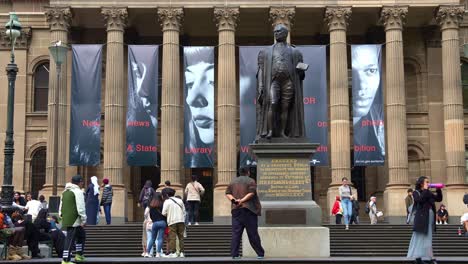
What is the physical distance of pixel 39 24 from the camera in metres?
38.4

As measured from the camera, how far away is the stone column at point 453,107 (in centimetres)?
3434

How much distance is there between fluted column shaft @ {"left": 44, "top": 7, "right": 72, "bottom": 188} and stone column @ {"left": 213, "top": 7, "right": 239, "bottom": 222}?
7319mm

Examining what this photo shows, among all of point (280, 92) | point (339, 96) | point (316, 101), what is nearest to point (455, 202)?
point (339, 96)

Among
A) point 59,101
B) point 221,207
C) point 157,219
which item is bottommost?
point 157,219

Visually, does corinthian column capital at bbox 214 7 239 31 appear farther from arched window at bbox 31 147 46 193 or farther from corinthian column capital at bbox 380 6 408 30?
arched window at bbox 31 147 46 193

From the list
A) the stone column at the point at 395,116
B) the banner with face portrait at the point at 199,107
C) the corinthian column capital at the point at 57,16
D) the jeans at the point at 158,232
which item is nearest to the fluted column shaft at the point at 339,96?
the stone column at the point at 395,116

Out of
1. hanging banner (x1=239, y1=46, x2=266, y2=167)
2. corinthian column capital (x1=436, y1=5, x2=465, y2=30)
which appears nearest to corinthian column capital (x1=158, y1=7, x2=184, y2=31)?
hanging banner (x1=239, y1=46, x2=266, y2=167)

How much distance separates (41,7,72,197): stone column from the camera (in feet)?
112

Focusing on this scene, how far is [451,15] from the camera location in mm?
35562

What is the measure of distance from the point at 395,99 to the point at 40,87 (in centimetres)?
1839

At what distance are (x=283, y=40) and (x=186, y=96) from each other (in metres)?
19.2

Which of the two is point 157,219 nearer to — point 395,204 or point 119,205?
point 119,205

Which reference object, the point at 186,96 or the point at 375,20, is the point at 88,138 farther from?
the point at 375,20

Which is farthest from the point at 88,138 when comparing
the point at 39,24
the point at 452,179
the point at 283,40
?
the point at 283,40
